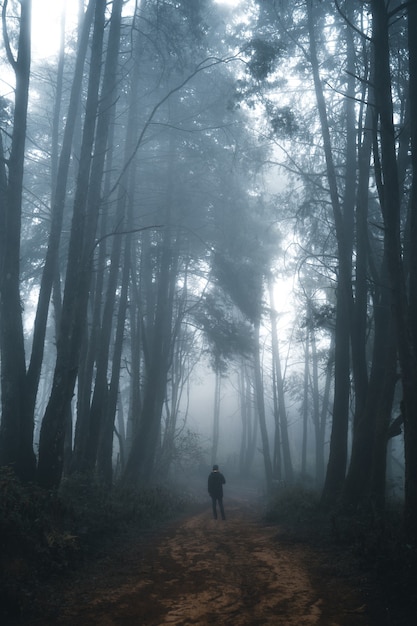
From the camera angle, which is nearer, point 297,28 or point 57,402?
point 57,402

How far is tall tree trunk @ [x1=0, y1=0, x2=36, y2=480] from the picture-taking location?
1074 cm

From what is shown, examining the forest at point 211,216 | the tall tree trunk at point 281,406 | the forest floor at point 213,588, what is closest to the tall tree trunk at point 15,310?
the forest at point 211,216

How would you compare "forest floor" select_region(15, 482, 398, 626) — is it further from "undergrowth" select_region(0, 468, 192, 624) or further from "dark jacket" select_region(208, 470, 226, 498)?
"dark jacket" select_region(208, 470, 226, 498)

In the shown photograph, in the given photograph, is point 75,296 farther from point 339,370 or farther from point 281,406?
point 281,406

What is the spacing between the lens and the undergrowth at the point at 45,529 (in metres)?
6.78

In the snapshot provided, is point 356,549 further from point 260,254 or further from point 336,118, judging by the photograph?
point 260,254

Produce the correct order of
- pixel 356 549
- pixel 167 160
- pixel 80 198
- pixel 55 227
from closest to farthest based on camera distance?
pixel 356 549 → pixel 80 198 → pixel 55 227 → pixel 167 160

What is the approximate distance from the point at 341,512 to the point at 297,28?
12981mm

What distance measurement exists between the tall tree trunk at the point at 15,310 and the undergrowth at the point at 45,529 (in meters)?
0.88

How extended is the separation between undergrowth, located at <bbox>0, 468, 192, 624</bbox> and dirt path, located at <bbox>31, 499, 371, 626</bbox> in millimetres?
361

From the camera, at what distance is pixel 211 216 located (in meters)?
23.3

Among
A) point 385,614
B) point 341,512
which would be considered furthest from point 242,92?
point 385,614

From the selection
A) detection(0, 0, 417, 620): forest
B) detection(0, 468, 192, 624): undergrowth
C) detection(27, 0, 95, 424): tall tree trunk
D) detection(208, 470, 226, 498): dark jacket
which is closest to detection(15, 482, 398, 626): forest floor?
detection(0, 468, 192, 624): undergrowth

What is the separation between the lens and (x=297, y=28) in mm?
15883
